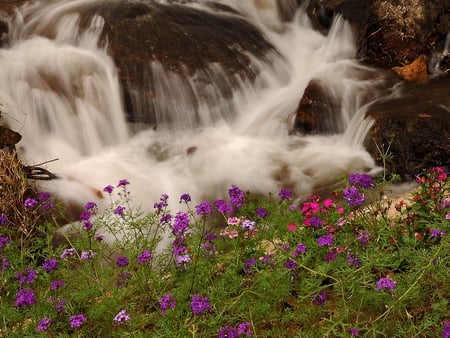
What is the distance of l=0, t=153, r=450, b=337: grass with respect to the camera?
260 centimetres

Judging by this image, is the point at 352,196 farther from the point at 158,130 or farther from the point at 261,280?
the point at 158,130

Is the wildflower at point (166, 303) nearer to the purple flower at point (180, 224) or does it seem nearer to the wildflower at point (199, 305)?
the wildflower at point (199, 305)

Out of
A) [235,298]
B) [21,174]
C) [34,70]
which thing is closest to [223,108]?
[34,70]

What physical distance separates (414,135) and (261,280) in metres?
3.21

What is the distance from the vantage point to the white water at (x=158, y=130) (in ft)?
19.1

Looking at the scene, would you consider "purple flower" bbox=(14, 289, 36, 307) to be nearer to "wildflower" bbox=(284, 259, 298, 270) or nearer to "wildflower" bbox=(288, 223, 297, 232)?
"wildflower" bbox=(284, 259, 298, 270)

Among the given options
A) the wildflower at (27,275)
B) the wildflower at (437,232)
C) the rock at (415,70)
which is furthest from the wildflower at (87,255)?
the rock at (415,70)

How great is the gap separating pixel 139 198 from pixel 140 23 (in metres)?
2.83

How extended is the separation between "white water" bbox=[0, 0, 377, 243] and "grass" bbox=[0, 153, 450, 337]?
90.5 inches

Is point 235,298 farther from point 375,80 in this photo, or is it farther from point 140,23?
point 140,23

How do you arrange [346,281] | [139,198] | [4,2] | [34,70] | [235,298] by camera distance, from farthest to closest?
[4,2], [34,70], [139,198], [235,298], [346,281]

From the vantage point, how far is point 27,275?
2.95m

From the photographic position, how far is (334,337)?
263 centimetres

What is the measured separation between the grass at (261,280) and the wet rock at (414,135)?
209cm
